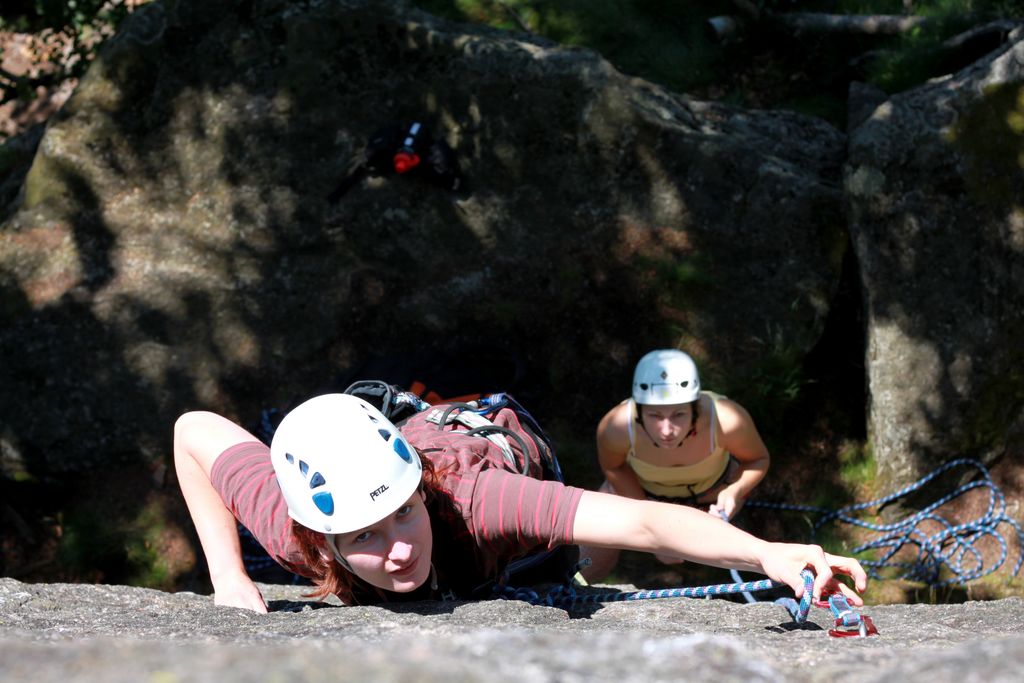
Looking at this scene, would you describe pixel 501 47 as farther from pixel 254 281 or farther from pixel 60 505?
pixel 60 505

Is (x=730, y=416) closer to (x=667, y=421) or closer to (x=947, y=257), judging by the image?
(x=667, y=421)

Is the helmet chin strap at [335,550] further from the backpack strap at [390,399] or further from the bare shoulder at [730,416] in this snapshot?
the bare shoulder at [730,416]

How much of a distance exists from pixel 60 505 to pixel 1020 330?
584 centimetres

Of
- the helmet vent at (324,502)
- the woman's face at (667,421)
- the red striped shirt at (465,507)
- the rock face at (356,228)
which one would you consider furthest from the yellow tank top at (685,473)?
the helmet vent at (324,502)

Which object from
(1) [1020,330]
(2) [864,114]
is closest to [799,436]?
(1) [1020,330]

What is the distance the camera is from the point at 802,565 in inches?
94.0

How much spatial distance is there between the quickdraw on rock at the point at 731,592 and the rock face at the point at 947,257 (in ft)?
9.05

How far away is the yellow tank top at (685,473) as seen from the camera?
4.98 meters

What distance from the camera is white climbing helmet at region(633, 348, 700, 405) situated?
4.70 metres

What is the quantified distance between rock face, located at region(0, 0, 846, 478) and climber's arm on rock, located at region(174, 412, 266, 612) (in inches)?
114

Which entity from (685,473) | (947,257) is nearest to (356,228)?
(685,473)

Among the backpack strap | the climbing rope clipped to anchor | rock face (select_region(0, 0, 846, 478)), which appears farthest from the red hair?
the climbing rope clipped to anchor

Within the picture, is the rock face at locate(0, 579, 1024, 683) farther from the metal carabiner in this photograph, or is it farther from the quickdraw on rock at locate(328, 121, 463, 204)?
the quickdraw on rock at locate(328, 121, 463, 204)

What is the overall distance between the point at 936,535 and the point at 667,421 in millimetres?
2160
